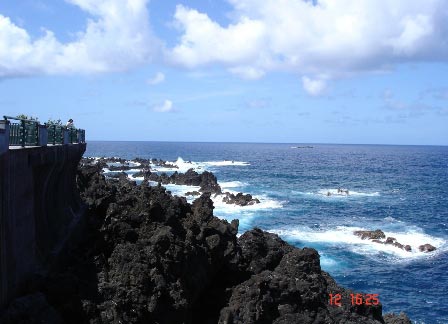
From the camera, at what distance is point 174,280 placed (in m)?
13.4

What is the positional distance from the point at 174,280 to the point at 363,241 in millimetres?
27336

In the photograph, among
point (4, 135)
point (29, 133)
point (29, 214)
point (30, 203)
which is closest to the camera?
point (4, 135)

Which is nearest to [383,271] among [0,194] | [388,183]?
[0,194]

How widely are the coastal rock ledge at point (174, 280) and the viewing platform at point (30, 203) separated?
1.93ft

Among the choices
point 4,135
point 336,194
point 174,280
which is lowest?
point 336,194

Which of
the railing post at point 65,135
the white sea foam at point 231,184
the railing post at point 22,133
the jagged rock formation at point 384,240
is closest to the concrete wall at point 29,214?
the railing post at point 22,133

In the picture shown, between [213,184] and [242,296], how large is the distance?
53382mm

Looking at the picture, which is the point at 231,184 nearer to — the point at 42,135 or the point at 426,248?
the point at 426,248

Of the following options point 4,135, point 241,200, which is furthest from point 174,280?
point 241,200

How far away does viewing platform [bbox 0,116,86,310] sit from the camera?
36.2 ft

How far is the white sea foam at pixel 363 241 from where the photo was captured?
113ft

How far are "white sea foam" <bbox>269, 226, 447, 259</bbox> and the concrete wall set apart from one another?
2285 centimetres

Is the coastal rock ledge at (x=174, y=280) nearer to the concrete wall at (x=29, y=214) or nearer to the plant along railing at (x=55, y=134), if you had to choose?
the concrete wall at (x=29, y=214)
